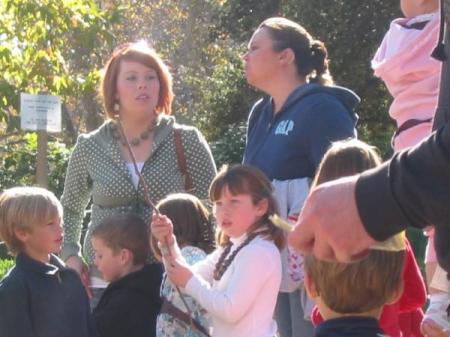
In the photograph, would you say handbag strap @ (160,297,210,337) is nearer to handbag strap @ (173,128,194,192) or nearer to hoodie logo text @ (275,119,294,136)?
handbag strap @ (173,128,194,192)

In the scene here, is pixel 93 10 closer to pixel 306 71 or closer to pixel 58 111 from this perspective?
pixel 58 111

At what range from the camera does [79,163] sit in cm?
553

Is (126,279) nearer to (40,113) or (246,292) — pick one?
(246,292)

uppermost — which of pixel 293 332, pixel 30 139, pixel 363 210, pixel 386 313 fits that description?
pixel 363 210

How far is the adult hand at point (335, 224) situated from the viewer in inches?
87.4

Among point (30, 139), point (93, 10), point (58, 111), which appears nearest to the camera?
point (58, 111)

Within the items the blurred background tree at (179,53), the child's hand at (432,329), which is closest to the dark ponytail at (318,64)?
the child's hand at (432,329)

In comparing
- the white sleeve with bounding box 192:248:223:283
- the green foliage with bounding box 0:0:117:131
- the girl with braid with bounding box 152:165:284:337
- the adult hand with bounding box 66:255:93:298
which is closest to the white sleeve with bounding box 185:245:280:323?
A: the girl with braid with bounding box 152:165:284:337

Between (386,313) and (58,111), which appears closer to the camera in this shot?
(386,313)

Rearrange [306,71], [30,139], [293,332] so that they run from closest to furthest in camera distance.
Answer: [293,332]
[306,71]
[30,139]

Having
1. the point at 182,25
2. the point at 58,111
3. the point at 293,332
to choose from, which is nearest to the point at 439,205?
the point at 293,332

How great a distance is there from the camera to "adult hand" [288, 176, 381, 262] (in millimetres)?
2221

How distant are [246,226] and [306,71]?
915 millimetres

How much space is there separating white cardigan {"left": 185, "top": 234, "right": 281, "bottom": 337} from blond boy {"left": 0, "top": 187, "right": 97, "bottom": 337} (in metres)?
0.61
